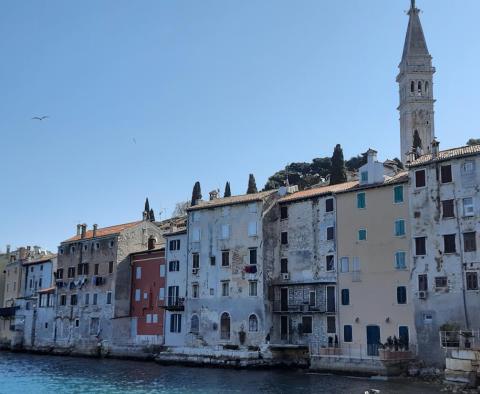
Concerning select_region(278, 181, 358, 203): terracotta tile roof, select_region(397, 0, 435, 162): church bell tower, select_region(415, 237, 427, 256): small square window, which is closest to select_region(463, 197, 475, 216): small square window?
select_region(415, 237, 427, 256): small square window

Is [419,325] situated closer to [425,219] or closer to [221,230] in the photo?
[425,219]

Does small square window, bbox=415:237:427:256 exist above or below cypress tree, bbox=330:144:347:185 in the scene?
below

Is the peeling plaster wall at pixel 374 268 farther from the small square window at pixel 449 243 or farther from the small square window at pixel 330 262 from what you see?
the small square window at pixel 449 243

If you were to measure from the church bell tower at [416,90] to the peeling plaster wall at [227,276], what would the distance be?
49.8 meters

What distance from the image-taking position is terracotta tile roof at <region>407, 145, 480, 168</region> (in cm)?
3799

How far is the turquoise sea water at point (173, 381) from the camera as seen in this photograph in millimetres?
33312

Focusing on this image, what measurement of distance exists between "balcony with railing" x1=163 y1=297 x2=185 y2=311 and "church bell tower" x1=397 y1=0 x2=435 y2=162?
51.9 m

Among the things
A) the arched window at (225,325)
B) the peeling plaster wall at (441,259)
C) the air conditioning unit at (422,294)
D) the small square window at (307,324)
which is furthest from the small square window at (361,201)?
the arched window at (225,325)

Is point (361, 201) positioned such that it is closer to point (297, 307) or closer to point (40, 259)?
point (297, 307)

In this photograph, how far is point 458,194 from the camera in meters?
38.1

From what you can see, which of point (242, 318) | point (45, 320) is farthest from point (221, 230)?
point (45, 320)

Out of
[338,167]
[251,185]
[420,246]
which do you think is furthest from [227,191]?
[420,246]

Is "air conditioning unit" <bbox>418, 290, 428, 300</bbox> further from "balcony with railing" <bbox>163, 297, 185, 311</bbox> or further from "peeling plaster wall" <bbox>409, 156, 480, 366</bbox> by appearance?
"balcony with railing" <bbox>163, 297, 185, 311</bbox>

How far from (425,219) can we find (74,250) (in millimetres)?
41774
